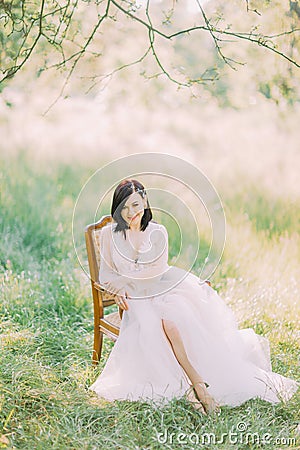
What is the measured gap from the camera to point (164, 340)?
9.18 feet

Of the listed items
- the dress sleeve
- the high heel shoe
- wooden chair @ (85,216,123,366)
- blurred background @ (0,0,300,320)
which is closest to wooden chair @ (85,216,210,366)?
wooden chair @ (85,216,123,366)

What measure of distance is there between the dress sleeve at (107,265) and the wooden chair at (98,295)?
4.5 inches

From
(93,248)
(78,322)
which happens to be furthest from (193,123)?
(93,248)

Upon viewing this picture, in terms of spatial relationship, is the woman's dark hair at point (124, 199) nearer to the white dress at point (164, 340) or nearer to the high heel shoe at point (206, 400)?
the white dress at point (164, 340)

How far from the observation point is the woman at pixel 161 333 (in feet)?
9.12

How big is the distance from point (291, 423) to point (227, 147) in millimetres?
5171

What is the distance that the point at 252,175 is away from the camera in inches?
256

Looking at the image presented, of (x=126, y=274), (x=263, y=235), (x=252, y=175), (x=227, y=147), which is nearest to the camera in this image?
(x=126, y=274)

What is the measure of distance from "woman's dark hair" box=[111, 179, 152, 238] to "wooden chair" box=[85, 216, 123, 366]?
8.4 inches

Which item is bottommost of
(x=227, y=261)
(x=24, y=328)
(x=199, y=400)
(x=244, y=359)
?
(x=24, y=328)

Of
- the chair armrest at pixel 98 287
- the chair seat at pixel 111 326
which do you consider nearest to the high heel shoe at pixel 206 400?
the chair seat at pixel 111 326

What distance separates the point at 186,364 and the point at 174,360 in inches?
4.5

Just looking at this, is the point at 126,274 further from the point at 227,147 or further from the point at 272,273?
the point at 227,147

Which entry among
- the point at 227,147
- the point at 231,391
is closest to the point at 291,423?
the point at 231,391
